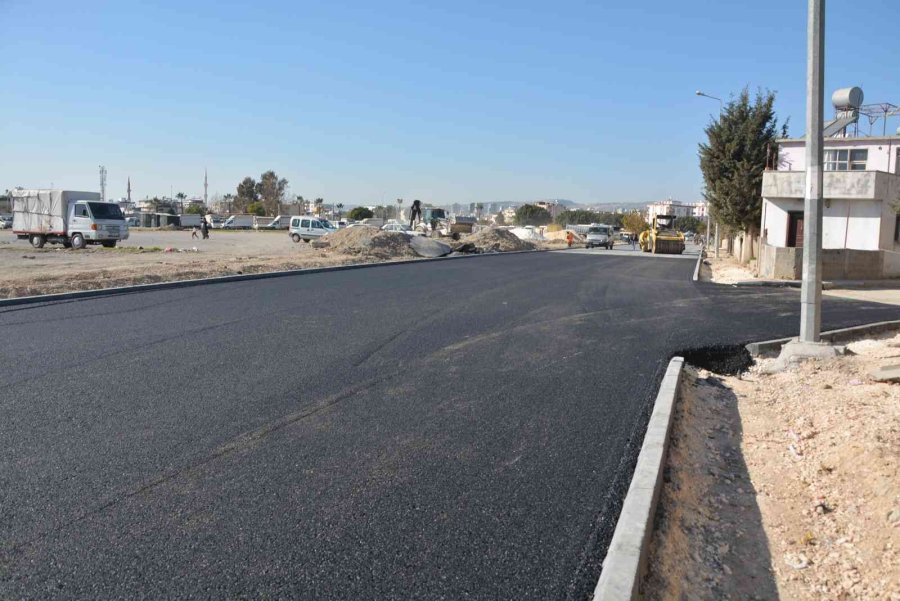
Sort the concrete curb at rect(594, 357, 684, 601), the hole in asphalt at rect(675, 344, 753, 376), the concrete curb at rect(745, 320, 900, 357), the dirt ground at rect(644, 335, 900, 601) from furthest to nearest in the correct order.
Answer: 1. the concrete curb at rect(745, 320, 900, 357)
2. the hole in asphalt at rect(675, 344, 753, 376)
3. the dirt ground at rect(644, 335, 900, 601)
4. the concrete curb at rect(594, 357, 684, 601)

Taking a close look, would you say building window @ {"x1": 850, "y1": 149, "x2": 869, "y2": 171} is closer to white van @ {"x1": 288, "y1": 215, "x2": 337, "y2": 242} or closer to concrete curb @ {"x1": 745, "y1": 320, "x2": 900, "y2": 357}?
concrete curb @ {"x1": 745, "y1": 320, "x2": 900, "y2": 357}

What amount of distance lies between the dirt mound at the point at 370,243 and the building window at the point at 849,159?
2320 cm

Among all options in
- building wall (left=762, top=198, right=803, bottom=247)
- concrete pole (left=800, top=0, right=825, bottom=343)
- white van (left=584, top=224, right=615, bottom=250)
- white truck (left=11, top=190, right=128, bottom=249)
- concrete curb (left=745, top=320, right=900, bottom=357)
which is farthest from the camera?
white van (left=584, top=224, right=615, bottom=250)

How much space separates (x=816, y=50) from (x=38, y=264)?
78.3 feet

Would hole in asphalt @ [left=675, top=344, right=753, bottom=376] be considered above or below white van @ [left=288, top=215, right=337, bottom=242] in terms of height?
below

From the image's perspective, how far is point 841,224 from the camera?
88.7 ft

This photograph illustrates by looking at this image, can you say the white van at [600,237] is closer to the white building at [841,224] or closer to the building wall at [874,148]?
the building wall at [874,148]

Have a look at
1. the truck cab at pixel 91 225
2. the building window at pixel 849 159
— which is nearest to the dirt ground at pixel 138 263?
the truck cab at pixel 91 225

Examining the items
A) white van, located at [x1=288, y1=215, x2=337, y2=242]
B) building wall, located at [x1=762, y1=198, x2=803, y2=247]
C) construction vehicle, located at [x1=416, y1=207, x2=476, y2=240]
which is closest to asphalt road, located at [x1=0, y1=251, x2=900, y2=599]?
building wall, located at [x1=762, y1=198, x2=803, y2=247]

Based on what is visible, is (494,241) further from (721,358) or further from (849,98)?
(721,358)

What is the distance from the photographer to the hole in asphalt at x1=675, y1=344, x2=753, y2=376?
9.44 meters

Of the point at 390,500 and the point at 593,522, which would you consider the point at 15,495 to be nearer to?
the point at 390,500

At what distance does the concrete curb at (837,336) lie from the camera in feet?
33.2

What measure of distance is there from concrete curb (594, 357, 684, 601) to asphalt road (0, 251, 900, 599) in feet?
0.39
